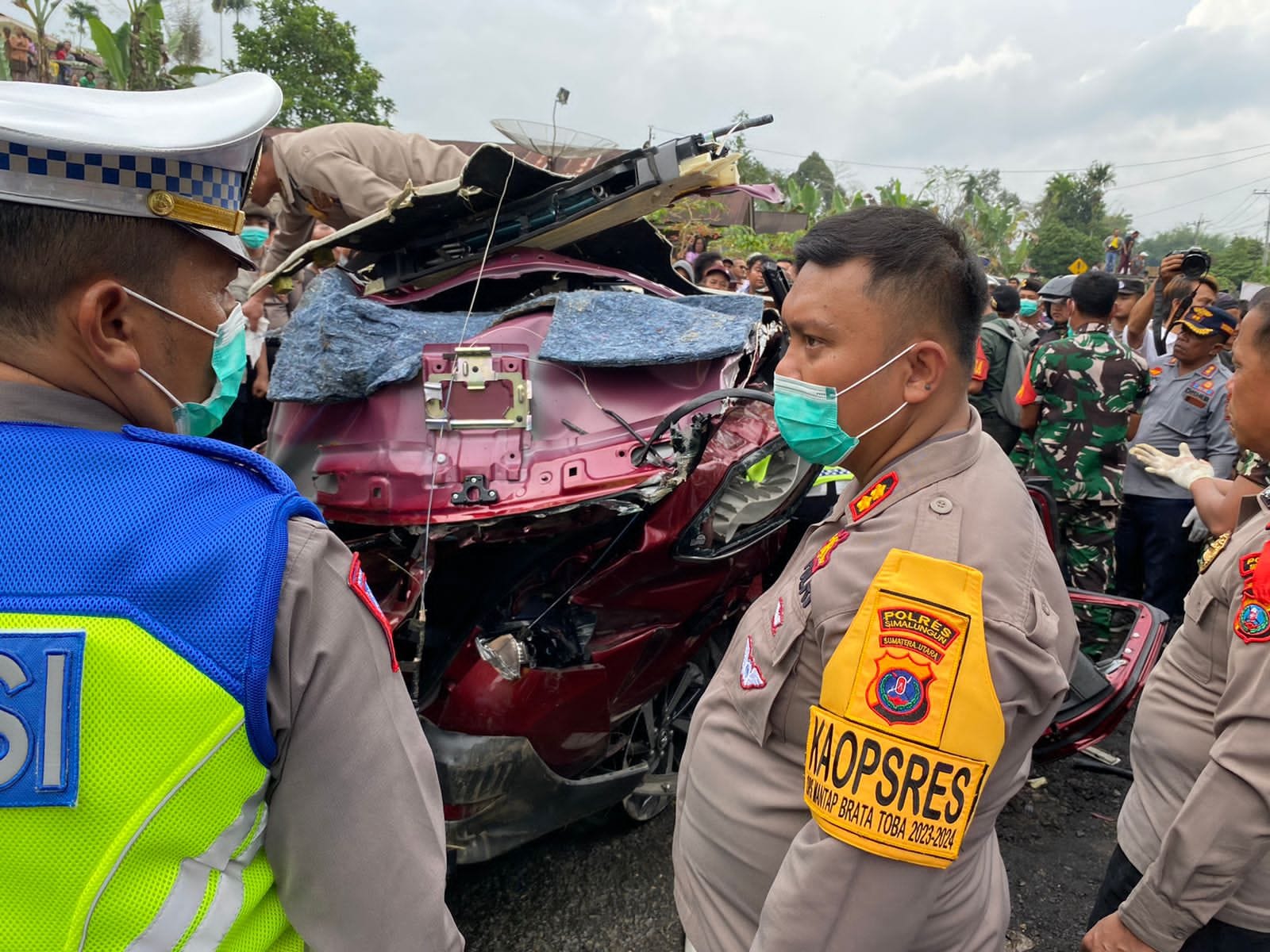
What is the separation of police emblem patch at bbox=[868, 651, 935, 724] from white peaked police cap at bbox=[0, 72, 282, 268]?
1.00 metres

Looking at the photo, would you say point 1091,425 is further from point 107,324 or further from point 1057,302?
point 107,324

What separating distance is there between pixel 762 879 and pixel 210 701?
96 cm

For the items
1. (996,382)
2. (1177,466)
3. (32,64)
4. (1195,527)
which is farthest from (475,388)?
(32,64)

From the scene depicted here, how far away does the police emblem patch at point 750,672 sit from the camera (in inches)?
51.3

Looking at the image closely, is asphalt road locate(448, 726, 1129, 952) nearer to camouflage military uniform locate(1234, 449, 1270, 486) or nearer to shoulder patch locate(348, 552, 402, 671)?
camouflage military uniform locate(1234, 449, 1270, 486)

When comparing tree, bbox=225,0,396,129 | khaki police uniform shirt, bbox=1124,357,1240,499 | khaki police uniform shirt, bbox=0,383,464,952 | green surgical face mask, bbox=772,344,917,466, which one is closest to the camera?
khaki police uniform shirt, bbox=0,383,464,952

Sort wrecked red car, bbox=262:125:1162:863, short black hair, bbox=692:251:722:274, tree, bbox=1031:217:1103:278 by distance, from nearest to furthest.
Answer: wrecked red car, bbox=262:125:1162:863
short black hair, bbox=692:251:722:274
tree, bbox=1031:217:1103:278

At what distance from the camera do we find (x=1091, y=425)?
4414 mm

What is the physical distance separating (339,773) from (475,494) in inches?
49.7

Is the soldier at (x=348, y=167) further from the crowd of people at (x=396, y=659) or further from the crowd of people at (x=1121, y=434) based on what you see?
the crowd of people at (x=1121, y=434)

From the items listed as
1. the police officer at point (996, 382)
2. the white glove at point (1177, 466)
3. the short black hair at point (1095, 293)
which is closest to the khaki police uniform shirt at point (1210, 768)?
the white glove at point (1177, 466)

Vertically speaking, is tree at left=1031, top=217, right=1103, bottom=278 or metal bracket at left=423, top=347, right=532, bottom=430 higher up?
tree at left=1031, top=217, right=1103, bottom=278

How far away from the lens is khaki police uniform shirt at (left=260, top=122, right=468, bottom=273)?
11.6 ft

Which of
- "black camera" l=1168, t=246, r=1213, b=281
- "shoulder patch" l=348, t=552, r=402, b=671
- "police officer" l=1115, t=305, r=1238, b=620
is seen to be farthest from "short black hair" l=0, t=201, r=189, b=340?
"black camera" l=1168, t=246, r=1213, b=281
